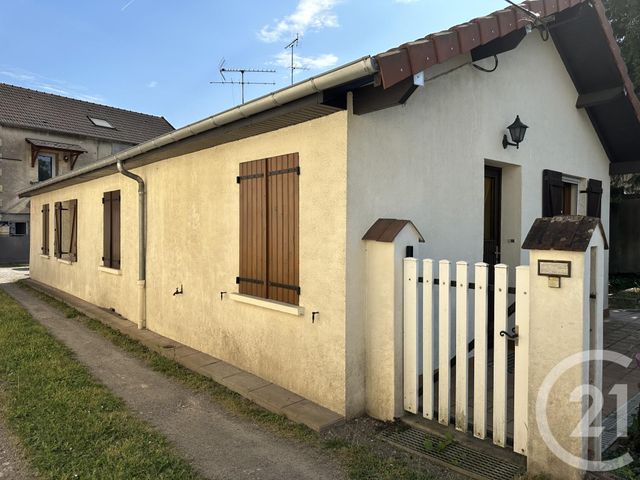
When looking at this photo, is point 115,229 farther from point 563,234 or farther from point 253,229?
point 563,234

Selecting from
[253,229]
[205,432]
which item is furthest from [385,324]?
[253,229]

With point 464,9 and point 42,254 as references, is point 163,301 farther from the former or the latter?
point 42,254

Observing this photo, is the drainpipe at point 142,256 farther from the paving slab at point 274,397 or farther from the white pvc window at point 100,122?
the white pvc window at point 100,122

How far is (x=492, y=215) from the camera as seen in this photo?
546 centimetres

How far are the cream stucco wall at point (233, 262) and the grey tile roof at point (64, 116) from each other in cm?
1755

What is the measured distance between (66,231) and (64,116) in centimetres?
1625

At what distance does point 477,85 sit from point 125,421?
4899mm

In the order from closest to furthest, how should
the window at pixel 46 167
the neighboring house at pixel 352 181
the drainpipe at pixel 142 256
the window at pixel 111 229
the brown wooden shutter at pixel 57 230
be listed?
the neighboring house at pixel 352 181 < the drainpipe at pixel 142 256 < the window at pixel 111 229 < the brown wooden shutter at pixel 57 230 < the window at pixel 46 167

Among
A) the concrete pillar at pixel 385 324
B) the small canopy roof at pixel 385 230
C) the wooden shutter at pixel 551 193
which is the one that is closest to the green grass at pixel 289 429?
the concrete pillar at pixel 385 324

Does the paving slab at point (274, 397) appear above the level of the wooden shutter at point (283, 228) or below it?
below

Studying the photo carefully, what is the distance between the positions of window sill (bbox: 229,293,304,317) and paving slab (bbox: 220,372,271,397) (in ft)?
2.53

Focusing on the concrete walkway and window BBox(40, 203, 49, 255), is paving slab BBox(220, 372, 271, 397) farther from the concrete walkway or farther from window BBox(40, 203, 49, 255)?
window BBox(40, 203, 49, 255)

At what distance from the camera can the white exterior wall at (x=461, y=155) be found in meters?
3.56

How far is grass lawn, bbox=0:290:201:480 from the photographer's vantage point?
2.82m
